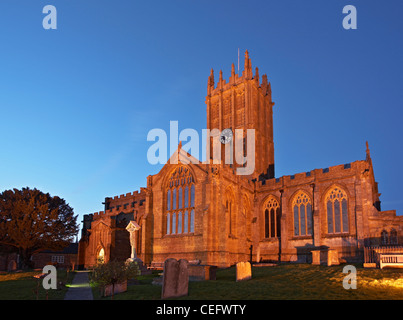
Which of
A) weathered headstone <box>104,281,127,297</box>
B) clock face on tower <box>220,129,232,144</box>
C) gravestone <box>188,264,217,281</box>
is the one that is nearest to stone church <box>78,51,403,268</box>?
gravestone <box>188,264,217,281</box>

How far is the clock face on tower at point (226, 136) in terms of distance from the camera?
170 feet

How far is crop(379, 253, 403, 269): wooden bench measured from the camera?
70.7 ft

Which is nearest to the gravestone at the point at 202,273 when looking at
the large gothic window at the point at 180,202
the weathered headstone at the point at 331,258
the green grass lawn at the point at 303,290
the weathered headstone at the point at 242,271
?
the weathered headstone at the point at 242,271

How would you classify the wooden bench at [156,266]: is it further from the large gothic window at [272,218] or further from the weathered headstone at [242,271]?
the weathered headstone at [242,271]

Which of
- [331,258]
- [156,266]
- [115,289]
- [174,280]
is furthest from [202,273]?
[156,266]

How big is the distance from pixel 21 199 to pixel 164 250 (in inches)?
746

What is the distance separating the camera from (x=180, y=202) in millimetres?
36531

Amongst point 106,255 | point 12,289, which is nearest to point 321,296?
point 12,289

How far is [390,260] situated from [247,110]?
31884 mm

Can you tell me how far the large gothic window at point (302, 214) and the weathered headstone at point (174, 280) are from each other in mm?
23419

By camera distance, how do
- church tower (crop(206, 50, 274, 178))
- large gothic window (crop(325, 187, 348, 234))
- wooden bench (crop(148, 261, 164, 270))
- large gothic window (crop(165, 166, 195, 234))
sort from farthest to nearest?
church tower (crop(206, 50, 274, 178))
large gothic window (crop(165, 166, 195, 234))
large gothic window (crop(325, 187, 348, 234))
wooden bench (crop(148, 261, 164, 270))

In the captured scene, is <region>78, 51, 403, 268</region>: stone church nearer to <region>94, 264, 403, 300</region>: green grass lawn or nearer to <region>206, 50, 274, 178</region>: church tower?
<region>206, 50, 274, 178</region>: church tower

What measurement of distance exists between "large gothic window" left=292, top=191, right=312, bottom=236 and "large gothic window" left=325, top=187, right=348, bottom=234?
1.97m
